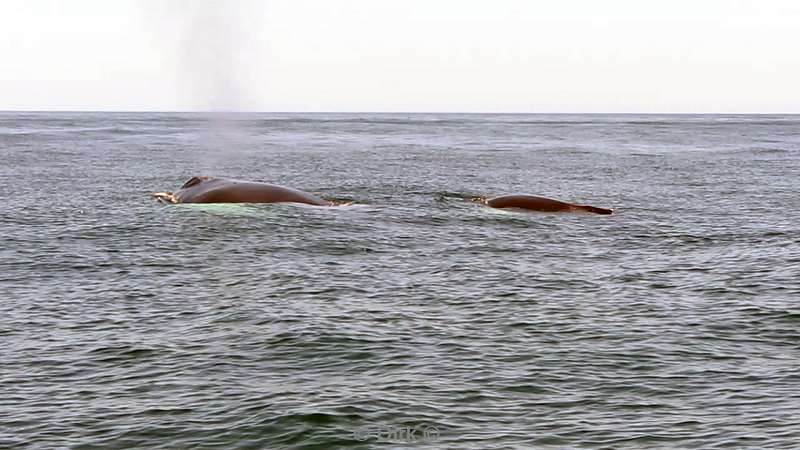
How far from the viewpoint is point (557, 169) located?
61.7 meters

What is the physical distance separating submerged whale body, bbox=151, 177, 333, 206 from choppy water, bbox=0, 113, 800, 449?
2.96ft

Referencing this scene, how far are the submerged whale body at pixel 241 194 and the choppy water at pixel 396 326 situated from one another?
90cm

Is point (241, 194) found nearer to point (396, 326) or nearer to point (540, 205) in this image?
point (540, 205)

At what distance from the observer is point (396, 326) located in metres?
17.9

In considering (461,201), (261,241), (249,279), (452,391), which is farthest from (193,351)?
(461,201)

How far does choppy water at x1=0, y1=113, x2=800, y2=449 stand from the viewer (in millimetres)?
12883

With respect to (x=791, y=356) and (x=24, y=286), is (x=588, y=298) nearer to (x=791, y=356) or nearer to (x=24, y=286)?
(x=791, y=356)

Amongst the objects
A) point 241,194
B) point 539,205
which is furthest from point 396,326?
point 539,205

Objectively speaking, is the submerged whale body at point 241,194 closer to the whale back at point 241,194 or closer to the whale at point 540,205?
the whale back at point 241,194

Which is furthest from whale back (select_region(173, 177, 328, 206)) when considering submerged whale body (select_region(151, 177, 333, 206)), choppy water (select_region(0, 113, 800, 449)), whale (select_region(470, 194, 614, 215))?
whale (select_region(470, 194, 614, 215))

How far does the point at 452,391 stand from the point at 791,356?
561 cm

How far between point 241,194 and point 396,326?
52.8 ft

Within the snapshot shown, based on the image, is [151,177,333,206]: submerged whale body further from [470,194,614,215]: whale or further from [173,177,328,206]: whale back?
[470,194,614,215]: whale

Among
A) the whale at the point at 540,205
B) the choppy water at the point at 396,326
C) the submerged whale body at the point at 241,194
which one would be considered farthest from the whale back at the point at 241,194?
the whale at the point at 540,205
